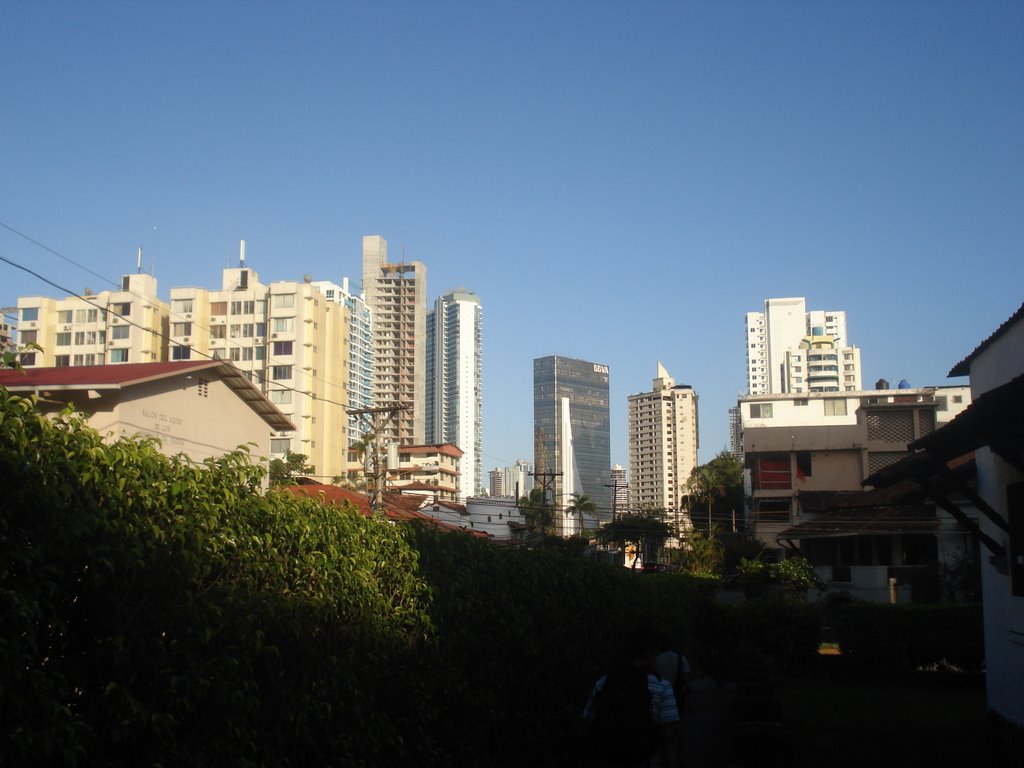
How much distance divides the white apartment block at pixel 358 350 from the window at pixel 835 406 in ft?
307

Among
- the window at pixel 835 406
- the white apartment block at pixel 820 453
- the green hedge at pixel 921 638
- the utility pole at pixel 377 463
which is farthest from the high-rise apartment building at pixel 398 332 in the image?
the green hedge at pixel 921 638

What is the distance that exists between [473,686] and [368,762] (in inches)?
98.7

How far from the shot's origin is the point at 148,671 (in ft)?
14.5

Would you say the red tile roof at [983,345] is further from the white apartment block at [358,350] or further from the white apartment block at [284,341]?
the white apartment block at [358,350]

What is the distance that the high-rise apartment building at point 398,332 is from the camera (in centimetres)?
18775

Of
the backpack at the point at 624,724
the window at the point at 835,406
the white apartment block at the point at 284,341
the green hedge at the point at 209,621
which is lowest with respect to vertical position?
the backpack at the point at 624,724

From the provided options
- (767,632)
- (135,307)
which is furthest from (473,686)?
(135,307)

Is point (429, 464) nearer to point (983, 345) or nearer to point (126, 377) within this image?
point (126, 377)

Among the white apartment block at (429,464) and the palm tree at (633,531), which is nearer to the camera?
the palm tree at (633,531)

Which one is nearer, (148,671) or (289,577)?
(148,671)

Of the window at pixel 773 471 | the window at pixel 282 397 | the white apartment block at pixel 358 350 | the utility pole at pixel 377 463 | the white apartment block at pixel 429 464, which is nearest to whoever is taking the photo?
the utility pole at pixel 377 463

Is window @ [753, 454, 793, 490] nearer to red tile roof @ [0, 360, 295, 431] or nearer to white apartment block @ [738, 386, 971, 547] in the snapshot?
white apartment block @ [738, 386, 971, 547]

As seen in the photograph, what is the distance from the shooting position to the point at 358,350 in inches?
6841

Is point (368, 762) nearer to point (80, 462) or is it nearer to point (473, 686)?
point (473, 686)
